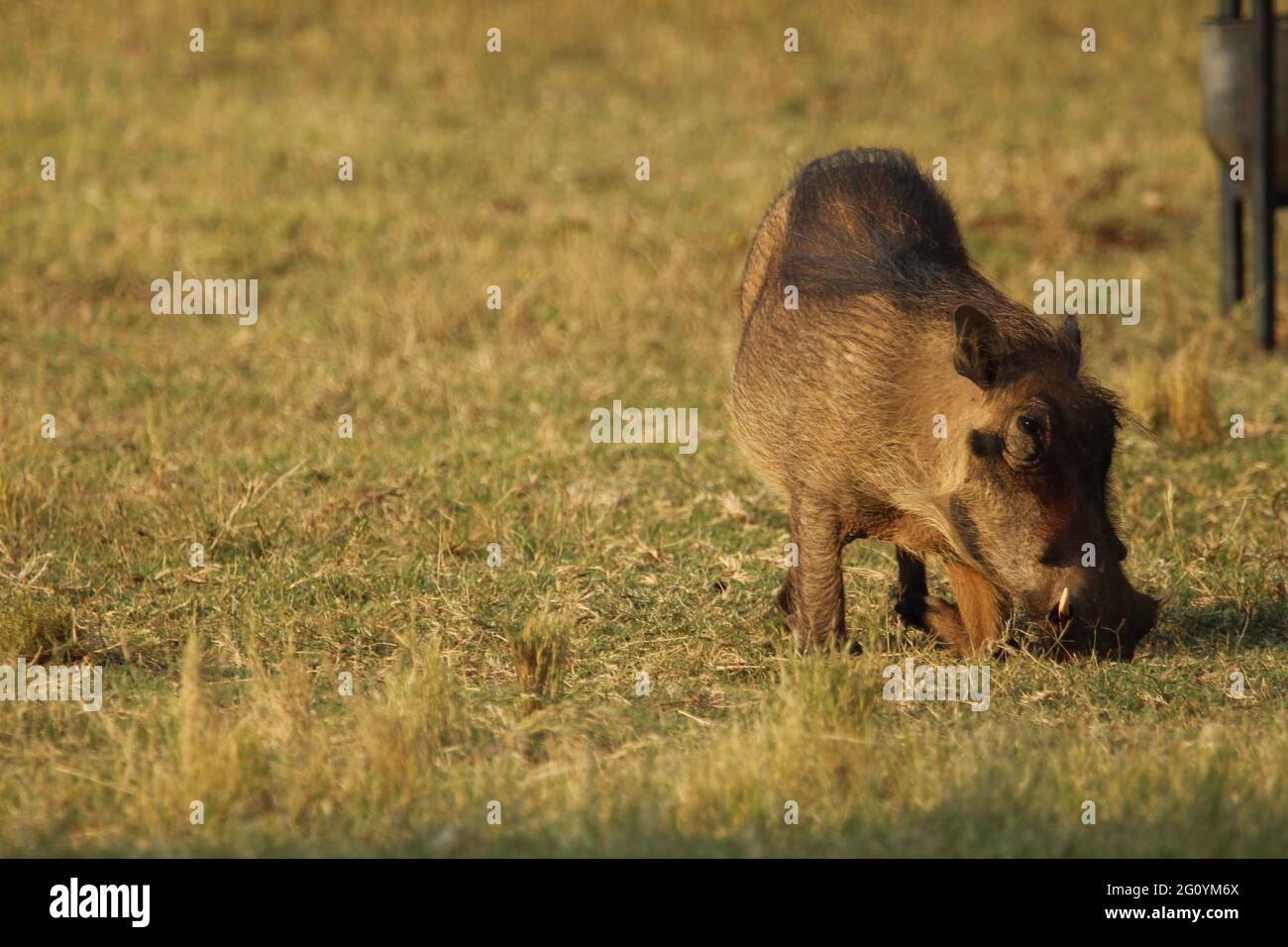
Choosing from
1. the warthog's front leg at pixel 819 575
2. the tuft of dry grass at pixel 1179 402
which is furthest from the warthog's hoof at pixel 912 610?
the tuft of dry grass at pixel 1179 402

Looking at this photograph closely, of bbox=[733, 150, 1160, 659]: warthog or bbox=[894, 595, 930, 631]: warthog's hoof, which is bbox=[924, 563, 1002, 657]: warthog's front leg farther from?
bbox=[894, 595, 930, 631]: warthog's hoof

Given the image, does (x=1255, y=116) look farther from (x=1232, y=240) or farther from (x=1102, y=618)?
(x=1102, y=618)

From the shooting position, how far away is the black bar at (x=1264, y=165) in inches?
337

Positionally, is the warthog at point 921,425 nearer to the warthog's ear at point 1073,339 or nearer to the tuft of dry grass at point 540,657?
the warthog's ear at point 1073,339

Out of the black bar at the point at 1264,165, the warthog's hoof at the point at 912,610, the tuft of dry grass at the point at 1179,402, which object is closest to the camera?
the warthog's hoof at the point at 912,610

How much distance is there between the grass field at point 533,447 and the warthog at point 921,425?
0.29m

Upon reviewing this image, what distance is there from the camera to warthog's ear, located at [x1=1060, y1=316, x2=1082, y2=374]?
16.2 feet

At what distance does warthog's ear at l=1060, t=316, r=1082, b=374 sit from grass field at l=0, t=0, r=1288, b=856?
0.90 metres

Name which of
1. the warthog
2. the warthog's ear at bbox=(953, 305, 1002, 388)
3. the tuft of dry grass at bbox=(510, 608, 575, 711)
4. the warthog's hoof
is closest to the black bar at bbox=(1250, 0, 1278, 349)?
the warthog

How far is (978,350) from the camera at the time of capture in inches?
188
